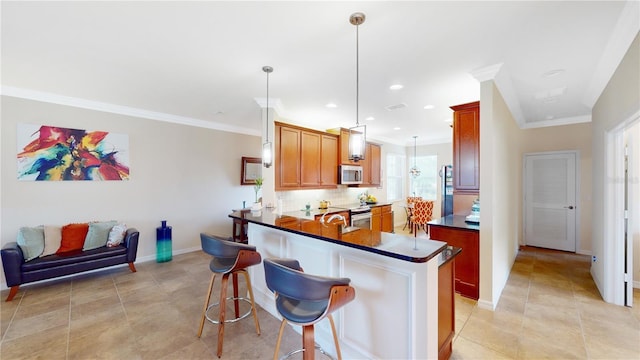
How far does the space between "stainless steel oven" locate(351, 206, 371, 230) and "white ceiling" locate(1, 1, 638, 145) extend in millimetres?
→ 2108

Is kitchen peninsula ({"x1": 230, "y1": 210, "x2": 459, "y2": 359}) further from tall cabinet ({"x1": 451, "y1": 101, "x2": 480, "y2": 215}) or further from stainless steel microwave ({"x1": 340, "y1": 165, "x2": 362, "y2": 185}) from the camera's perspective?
stainless steel microwave ({"x1": 340, "y1": 165, "x2": 362, "y2": 185})

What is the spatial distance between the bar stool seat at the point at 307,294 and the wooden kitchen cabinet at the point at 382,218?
4.22 meters

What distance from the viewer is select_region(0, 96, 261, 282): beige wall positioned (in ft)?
11.5

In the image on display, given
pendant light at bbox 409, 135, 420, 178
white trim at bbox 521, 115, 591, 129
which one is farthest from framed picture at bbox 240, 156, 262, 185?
white trim at bbox 521, 115, 591, 129

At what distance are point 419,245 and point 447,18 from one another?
1.73 metres

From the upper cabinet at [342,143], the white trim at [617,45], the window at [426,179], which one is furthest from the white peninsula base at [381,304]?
the window at [426,179]

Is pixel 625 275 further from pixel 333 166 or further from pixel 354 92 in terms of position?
pixel 333 166

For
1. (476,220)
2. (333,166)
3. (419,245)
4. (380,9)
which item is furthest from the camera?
(333,166)

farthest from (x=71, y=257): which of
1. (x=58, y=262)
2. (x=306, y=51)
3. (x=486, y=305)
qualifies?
(x=486, y=305)

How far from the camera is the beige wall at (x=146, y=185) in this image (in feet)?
11.5

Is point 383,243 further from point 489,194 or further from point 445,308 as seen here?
point 489,194

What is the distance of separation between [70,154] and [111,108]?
36.1 inches

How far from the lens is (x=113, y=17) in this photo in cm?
198

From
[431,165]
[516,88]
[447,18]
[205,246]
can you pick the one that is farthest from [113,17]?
[431,165]
